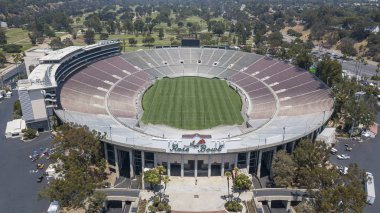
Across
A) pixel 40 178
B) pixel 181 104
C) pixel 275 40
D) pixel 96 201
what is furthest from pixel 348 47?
pixel 40 178

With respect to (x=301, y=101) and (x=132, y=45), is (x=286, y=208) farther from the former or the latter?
(x=132, y=45)

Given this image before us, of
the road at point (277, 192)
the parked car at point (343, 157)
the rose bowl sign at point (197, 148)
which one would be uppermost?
the rose bowl sign at point (197, 148)

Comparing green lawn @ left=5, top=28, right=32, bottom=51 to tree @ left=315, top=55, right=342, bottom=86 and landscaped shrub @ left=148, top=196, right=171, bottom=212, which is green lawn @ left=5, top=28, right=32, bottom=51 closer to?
tree @ left=315, top=55, right=342, bottom=86

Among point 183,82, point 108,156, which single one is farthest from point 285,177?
point 183,82

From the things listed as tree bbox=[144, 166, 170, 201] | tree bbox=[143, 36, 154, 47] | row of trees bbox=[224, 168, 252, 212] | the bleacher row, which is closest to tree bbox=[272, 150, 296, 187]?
row of trees bbox=[224, 168, 252, 212]

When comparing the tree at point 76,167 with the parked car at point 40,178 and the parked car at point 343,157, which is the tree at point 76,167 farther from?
the parked car at point 343,157

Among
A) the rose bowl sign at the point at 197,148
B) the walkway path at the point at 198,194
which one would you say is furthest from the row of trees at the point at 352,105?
the rose bowl sign at the point at 197,148

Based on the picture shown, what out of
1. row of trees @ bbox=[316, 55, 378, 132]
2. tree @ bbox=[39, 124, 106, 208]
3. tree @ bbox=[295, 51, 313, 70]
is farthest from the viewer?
tree @ bbox=[295, 51, 313, 70]
